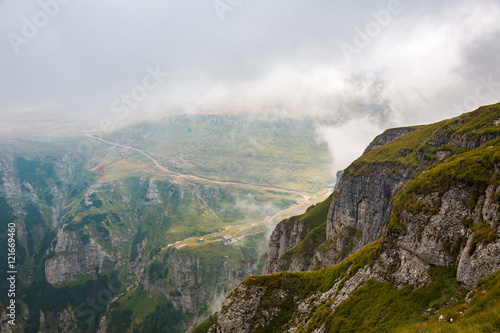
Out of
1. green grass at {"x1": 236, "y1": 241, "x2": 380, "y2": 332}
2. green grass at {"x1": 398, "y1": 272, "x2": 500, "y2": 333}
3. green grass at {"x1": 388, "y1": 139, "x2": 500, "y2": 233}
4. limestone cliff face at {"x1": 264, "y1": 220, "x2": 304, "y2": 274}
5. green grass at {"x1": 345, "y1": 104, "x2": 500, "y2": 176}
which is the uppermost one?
green grass at {"x1": 345, "y1": 104, "x2": 500, "y2": 176}

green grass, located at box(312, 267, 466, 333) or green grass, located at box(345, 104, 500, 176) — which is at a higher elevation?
green grass, located at box(345, 104, 500, 176)

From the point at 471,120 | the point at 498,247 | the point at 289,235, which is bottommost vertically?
the point at 289,235

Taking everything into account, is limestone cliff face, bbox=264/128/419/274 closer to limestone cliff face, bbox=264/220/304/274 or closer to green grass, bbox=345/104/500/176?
green grass, bbox=345/104/500/176

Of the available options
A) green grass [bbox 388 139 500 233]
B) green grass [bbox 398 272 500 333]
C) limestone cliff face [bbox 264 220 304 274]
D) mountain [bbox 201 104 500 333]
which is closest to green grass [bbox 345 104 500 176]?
mountain [bbox 201 104 500 333]

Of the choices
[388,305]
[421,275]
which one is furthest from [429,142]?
[388,305]

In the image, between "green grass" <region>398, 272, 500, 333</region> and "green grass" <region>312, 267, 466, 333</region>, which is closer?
"green grass" <region>398, 272, 500, 333</region>

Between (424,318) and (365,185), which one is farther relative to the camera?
(365,185)

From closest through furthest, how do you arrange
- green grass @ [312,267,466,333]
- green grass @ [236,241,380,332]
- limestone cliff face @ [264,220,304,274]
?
green grass @ [312,267,466,333] < green grass @ [236,241,380,332] < limestone cliff face @ [264,220,304,274]

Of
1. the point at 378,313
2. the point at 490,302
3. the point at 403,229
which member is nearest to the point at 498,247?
the point at 490,302

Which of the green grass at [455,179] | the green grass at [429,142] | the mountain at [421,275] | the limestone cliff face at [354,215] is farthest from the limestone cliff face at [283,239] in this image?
the green grass at [455,179]

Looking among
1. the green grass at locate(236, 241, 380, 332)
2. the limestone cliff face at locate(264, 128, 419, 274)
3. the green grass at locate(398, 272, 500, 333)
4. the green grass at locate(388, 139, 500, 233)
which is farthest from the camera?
the limestone cliff face at locate(264, 128, 419, 274)

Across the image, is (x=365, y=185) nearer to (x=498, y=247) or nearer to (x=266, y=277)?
(x=266, y=277)
